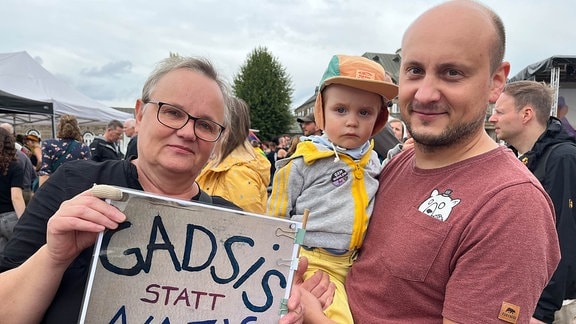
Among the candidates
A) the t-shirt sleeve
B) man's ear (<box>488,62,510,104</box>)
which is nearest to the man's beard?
man's ear (<box>488,62,510,104</box>)

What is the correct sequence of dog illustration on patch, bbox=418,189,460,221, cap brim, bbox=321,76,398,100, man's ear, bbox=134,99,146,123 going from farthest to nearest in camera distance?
1. cap brim, bbox=321,76,398,100
2. man's ear, bbox=134,99,146,123
3. dog illustration on patch, bbox=418,189,460,221

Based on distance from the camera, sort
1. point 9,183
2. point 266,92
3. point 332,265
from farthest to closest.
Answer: point 266,92, point 9,183, point 332,265

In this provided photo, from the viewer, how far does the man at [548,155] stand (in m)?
2.90

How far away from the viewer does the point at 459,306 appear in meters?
1.21

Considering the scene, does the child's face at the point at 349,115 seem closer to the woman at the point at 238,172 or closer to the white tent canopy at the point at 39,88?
the woman at the point at 238,172

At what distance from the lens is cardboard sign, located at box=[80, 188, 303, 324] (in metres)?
1.17

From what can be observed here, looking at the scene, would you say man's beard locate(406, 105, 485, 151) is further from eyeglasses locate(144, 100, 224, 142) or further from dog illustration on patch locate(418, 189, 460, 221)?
eyeglasses locate(144, 100, 224, 142)

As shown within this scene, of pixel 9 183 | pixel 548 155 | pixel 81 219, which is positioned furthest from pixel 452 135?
pixel 9 183

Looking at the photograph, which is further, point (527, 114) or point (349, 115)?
point (527, 114)

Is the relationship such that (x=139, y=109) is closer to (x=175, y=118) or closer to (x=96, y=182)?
(x=175, y=118)

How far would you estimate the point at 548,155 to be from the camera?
10.7 feet

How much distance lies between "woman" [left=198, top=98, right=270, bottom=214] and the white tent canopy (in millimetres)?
8456

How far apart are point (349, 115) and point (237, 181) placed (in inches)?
50.7

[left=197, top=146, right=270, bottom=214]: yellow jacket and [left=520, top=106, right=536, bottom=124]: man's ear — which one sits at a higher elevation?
[left=520, top=106, right=536, bottom=124]: man's ear
